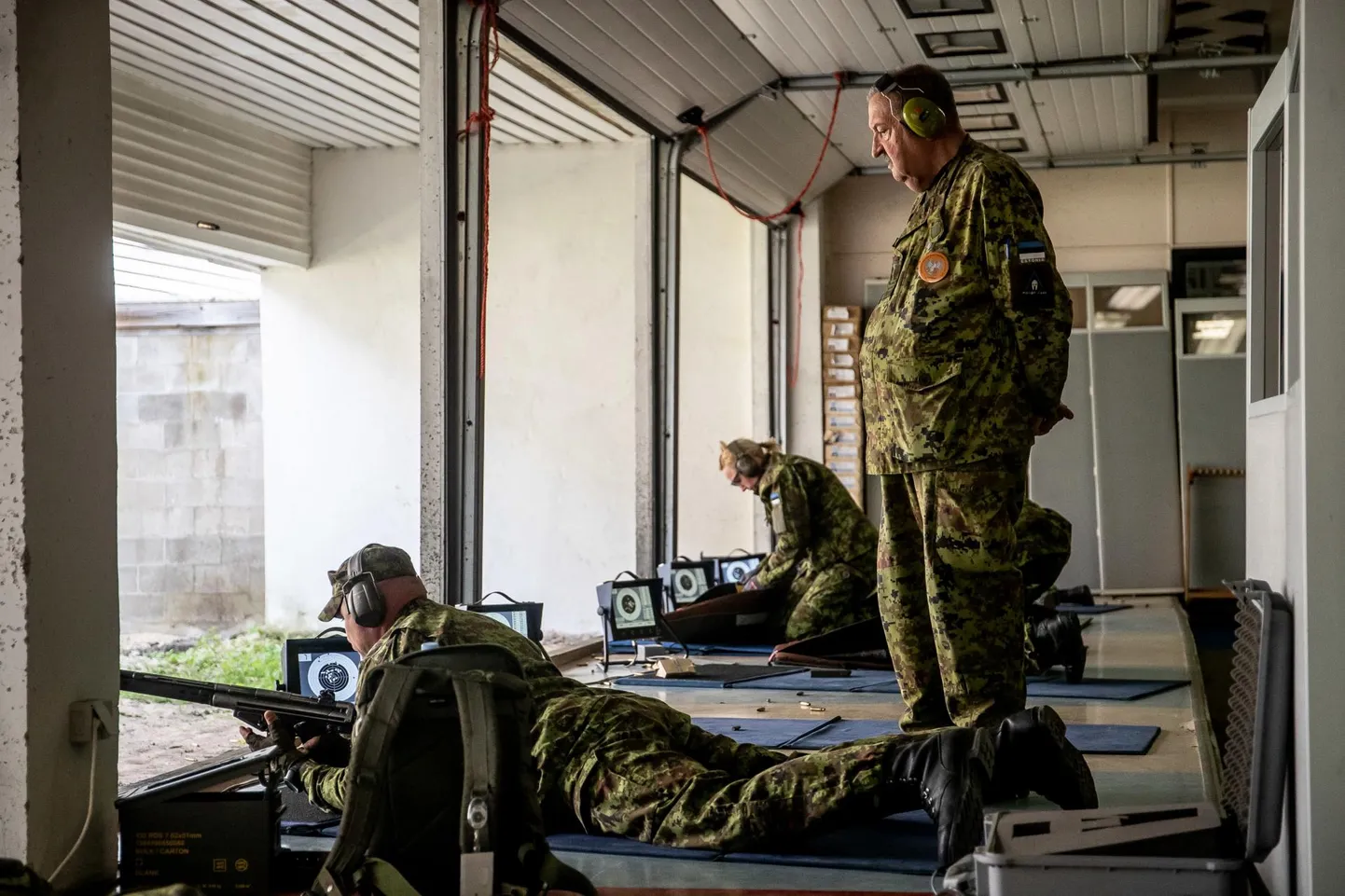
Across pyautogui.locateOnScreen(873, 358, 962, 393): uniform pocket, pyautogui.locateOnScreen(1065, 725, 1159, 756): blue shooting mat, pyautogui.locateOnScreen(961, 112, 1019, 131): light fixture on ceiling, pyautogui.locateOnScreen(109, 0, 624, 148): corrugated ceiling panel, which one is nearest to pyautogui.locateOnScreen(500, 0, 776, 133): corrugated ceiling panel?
pyautogui.locateOnScreen(109, 0, 624, 148): corrugated ceiling panel

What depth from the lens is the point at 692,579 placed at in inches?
332

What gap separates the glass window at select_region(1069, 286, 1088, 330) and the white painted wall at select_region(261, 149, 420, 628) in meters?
5.29

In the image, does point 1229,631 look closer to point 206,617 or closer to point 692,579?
point 692,579

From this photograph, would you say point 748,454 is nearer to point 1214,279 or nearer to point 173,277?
point 1214,279

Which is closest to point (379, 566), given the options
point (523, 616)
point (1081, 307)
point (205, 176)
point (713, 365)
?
point (523, 616)

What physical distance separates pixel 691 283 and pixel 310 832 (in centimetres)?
883

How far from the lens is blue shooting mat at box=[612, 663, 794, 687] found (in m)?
6.08

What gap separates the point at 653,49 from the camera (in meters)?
7.51

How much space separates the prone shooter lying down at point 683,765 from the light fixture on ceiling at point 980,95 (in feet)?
22.7

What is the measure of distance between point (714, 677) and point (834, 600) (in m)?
1.24

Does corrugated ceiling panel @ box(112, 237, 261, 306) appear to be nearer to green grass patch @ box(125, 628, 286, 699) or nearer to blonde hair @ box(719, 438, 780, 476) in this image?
green grass patch @ box(125, 628, 286, 699)

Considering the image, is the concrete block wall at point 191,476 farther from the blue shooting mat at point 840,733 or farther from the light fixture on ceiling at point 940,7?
the blue shooting mat at point 840,733

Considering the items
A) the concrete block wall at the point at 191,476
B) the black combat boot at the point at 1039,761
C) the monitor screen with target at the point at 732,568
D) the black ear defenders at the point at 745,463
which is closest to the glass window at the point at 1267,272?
the black combat boot at the point at 1039,761

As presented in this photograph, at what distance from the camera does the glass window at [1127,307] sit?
1156cm
